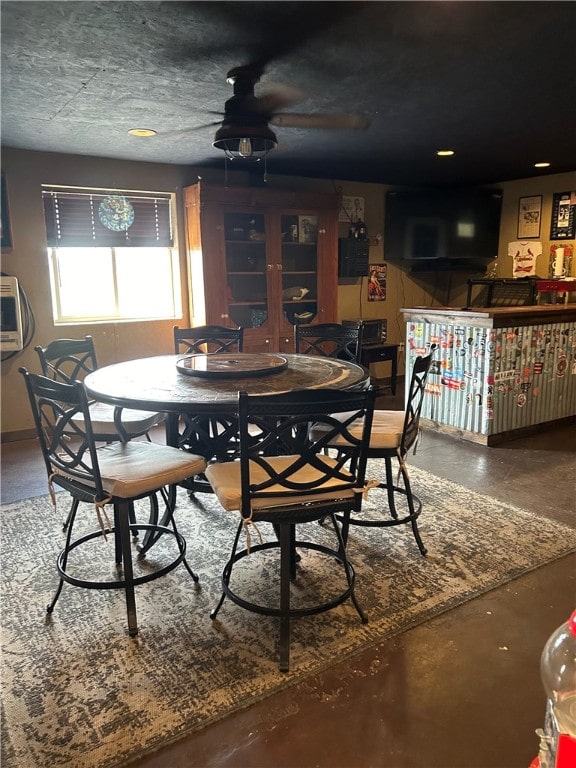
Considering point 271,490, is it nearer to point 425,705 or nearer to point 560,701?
point 425,705

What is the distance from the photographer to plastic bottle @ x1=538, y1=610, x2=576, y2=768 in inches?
34.3

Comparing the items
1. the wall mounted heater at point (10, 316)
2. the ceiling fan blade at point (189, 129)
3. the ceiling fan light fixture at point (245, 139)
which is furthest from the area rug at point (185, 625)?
the ceiling fan blade at point (189, 129)

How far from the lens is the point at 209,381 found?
242 centimetres

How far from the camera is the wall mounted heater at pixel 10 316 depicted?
13.4 feet

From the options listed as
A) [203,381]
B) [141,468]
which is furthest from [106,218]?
[141,468]

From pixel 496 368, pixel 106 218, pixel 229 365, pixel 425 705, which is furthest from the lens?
pixel 106 218

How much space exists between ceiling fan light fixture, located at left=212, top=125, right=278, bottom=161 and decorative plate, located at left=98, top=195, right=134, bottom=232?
7.16 feet

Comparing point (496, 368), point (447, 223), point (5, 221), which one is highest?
point (447, 223)

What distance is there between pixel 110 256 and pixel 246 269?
1219 millimetres

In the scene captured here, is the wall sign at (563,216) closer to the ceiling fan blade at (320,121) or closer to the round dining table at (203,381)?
the ceiling fan blade at (320,121)

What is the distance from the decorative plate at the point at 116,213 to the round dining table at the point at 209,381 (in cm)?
211

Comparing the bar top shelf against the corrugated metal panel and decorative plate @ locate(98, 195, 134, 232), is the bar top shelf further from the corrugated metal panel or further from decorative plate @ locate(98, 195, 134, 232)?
decorative plate @ locate(98, 195, 134, 232)

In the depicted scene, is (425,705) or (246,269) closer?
(425,705)

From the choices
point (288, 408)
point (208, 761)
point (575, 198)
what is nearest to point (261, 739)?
point (208, 761)
